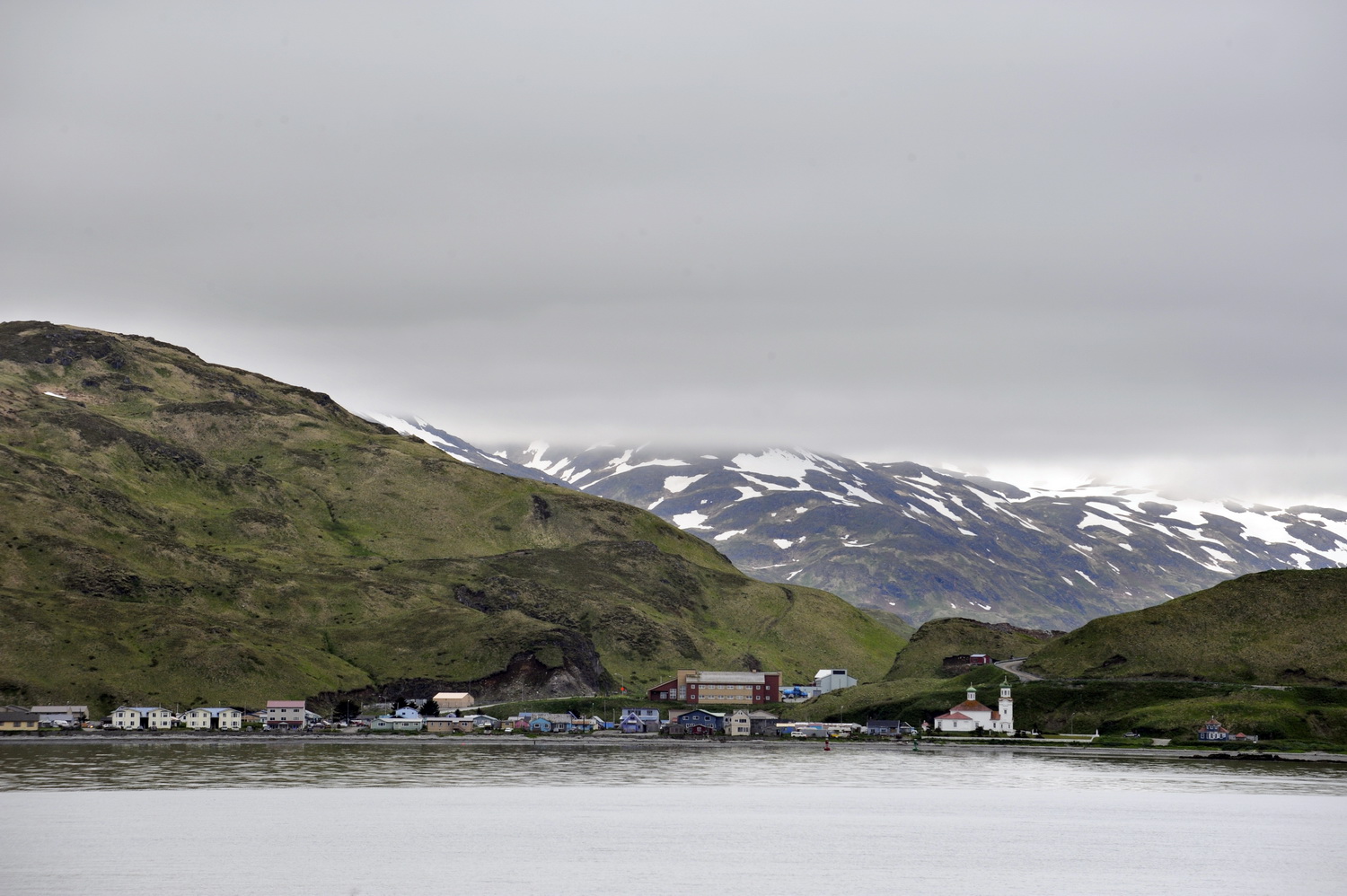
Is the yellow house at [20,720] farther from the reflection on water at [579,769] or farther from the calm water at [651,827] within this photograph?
the calm water at [651,827]

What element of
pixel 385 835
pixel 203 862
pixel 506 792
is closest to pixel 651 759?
pixel 506 792

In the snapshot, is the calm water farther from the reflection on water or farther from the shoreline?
the shoreline

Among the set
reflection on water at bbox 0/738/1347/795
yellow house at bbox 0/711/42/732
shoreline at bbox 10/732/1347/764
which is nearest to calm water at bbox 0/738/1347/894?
reflection on water at bbox 0/738/1347/795

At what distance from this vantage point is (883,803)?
386 feet

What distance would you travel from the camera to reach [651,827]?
97812mm

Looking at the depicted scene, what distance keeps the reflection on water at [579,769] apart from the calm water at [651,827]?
0.82 metres

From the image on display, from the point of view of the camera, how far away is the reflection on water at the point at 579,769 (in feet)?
430

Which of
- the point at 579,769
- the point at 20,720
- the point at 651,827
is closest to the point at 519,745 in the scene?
the point at 579,769

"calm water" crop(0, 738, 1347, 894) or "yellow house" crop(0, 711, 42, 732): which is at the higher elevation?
"yellow house" crop(0, 711, 42, 732)

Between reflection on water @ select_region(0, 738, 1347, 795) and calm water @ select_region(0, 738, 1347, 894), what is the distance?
32.3 inches

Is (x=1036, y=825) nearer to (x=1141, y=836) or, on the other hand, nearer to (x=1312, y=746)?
(x=1141, y=836)

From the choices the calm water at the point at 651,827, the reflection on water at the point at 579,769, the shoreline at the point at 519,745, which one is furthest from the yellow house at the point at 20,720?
the calm water at the point at 651,827

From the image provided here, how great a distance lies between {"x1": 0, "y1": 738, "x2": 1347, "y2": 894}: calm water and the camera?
76812 mm

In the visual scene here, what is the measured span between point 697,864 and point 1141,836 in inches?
1357
